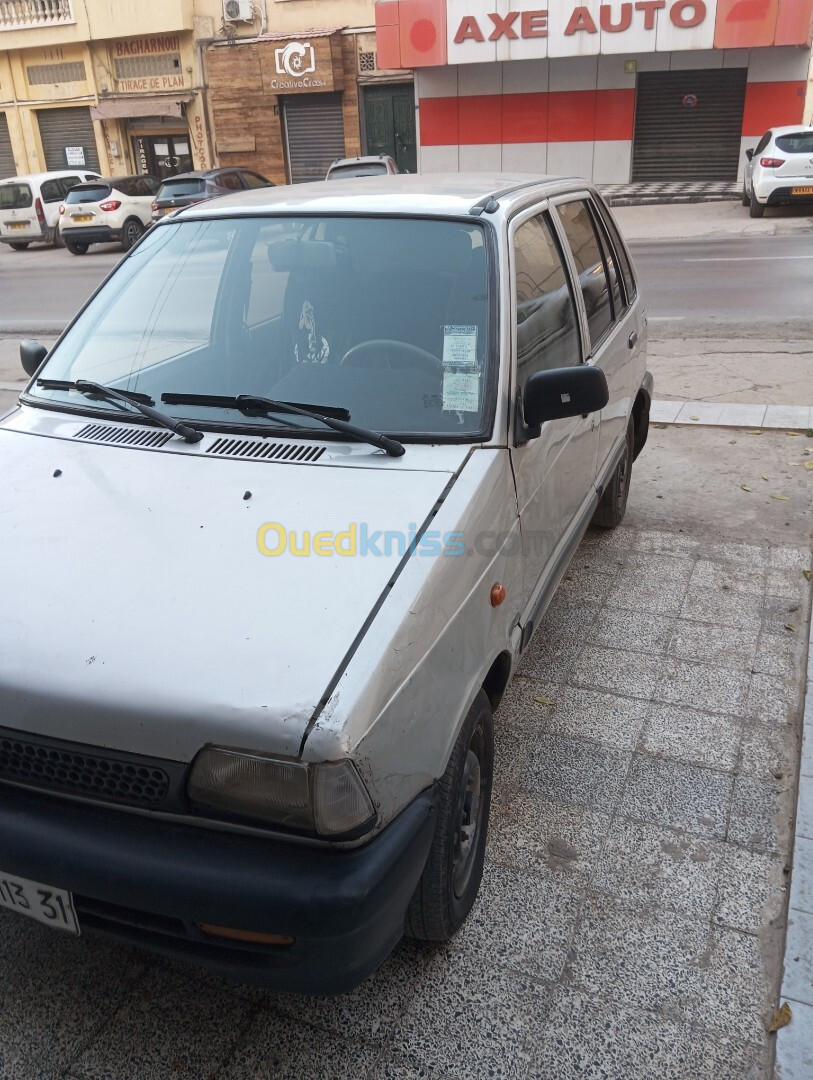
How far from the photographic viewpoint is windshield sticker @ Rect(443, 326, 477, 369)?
9.70 feet

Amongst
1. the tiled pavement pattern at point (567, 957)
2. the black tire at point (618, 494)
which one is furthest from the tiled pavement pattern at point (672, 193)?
the tiled pavement pattern at point (567, 957)

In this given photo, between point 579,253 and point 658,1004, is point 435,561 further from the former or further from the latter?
point 579,253

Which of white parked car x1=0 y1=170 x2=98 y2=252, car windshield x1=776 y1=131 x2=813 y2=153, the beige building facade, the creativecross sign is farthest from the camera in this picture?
the beige building facade

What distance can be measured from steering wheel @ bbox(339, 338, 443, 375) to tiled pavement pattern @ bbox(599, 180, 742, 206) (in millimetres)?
20812

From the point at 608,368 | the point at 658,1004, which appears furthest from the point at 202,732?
the point at 608,368

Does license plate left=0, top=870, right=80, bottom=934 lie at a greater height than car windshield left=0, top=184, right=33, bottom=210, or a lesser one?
greater

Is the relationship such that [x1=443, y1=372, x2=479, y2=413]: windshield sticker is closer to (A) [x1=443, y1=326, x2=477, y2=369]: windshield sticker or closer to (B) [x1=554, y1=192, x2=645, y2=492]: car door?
(A) [x1=443, y1=326, x2=477, y2=369]: windshield sticker

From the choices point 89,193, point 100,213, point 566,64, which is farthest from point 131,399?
point 566,64

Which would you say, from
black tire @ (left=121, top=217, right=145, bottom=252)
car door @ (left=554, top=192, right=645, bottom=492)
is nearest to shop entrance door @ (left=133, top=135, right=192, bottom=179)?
black tire @ (left=121, top=217, right=145, bottom=252)

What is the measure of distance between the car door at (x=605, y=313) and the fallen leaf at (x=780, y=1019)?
7.89 feet

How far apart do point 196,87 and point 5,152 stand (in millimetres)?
7951

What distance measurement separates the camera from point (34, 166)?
31078 mm

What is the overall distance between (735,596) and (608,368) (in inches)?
53.7

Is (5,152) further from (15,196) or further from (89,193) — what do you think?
(89,193)
